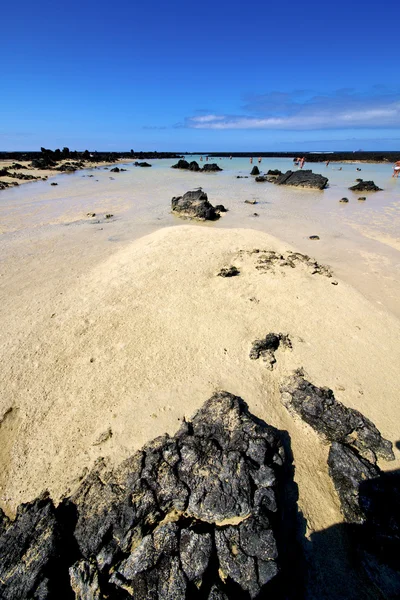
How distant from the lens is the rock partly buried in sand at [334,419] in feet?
15.3

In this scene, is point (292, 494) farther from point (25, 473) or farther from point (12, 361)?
point (12, 361)

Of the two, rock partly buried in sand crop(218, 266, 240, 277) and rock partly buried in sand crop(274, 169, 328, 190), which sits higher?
rock partly buried in sand crop(218, 266, 240, 277)

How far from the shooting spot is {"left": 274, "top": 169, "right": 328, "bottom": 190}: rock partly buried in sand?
33438 mm

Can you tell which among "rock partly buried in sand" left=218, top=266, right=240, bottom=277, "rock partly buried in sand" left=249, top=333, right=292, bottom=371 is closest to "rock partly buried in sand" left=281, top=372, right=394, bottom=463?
"rock partly buried in sand" left=249, top=333, right=292, bottom=371

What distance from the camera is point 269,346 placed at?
6805 millimetres

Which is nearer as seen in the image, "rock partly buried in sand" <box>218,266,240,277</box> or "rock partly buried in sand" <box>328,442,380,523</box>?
"rock partly buried in sand" <box>328,442,380,523</box>

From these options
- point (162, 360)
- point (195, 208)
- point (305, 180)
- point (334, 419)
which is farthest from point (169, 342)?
point (305, 180)

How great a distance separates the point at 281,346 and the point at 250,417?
103 inches

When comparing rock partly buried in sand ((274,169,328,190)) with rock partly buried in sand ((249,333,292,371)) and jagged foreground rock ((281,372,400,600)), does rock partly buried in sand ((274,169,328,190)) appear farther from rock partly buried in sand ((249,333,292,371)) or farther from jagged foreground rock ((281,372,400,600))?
jagged foreground rock ((281,372,400,600))

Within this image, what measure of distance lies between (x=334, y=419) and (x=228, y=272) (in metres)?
6.09

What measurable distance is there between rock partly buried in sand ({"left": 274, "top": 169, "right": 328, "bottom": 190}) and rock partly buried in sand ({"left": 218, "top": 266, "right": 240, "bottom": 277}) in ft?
95.5

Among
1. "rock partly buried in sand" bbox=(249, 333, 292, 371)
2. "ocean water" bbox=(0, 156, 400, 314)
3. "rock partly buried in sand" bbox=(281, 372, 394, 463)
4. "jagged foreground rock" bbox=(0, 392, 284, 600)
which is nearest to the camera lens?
"jagged foreground rock" bbox=(0, 392, 284, 600)

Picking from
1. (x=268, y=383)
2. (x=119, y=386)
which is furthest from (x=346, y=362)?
(x=119, y=386)

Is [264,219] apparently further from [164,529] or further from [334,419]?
[164,529]
